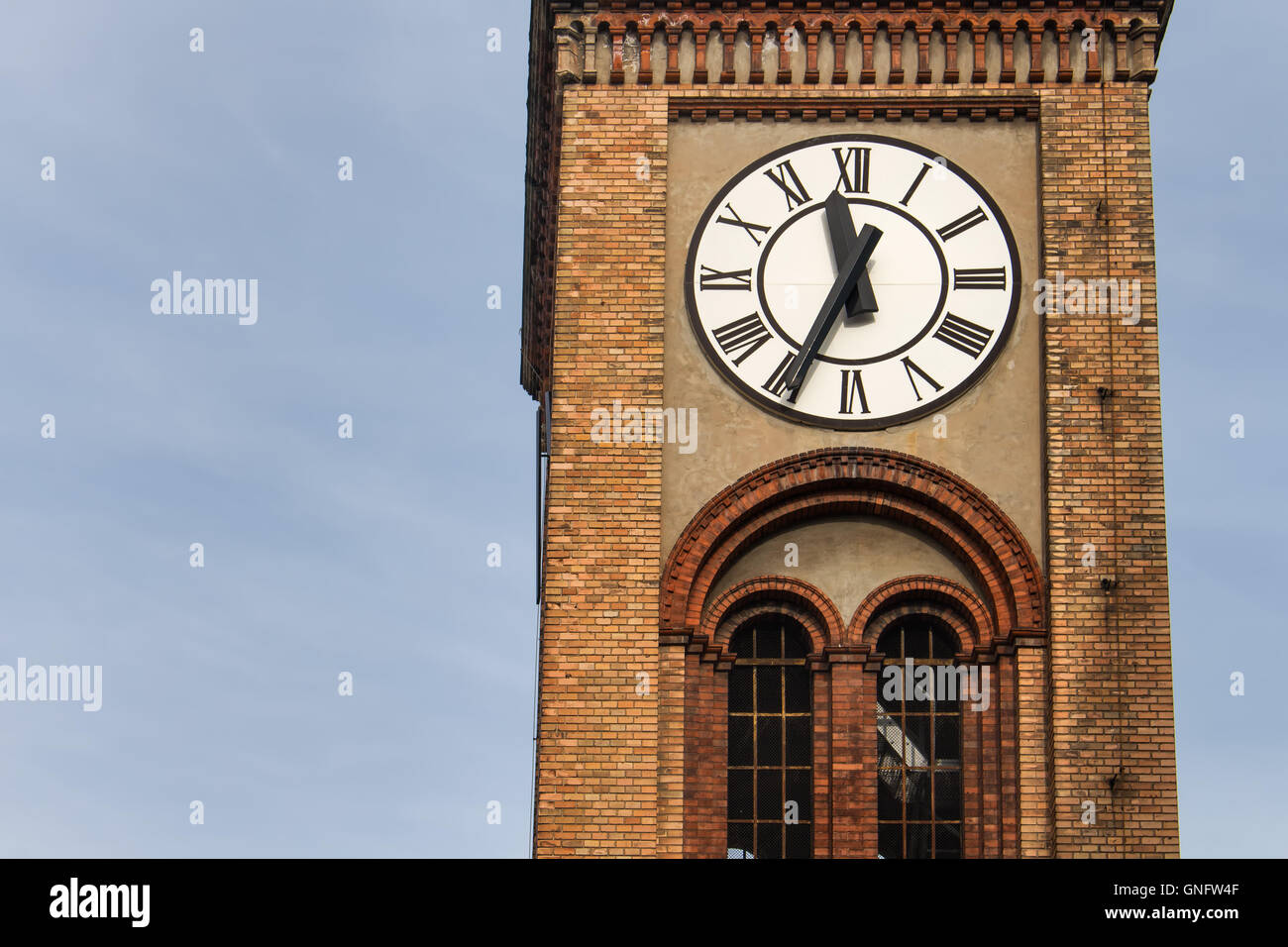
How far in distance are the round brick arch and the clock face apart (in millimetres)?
519

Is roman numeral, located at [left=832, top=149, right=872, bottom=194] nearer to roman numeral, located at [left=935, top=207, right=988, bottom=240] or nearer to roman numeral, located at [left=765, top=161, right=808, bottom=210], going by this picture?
roman numeral, located at [left=765, top=161, right=808, bottom=210]

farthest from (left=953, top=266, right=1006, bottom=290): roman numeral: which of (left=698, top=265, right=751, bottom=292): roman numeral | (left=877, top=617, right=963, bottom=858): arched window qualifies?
(left=877, top=617, right=963, bottom=858): arched window

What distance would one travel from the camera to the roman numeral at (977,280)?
2712 centimetres

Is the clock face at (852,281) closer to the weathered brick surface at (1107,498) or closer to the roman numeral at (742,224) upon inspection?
the roman numeral at (742,224)

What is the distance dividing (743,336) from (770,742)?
401 centimetres

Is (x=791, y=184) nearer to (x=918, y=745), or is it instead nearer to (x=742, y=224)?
(x=742, y=224)

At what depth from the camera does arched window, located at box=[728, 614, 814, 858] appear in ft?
84.9

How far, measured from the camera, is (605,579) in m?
26.0

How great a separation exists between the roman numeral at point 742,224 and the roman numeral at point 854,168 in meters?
0.89

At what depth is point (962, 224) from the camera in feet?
89.7

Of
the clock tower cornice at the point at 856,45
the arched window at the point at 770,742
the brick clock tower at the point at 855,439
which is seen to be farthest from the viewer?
the clock tower cornice at the point at 856,45

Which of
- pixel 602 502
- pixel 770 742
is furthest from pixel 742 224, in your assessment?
pixel 770 742

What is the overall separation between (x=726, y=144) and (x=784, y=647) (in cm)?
517

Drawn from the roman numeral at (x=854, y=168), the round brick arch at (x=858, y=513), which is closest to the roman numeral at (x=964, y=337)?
the round brick arch at (x=858, y=513)
